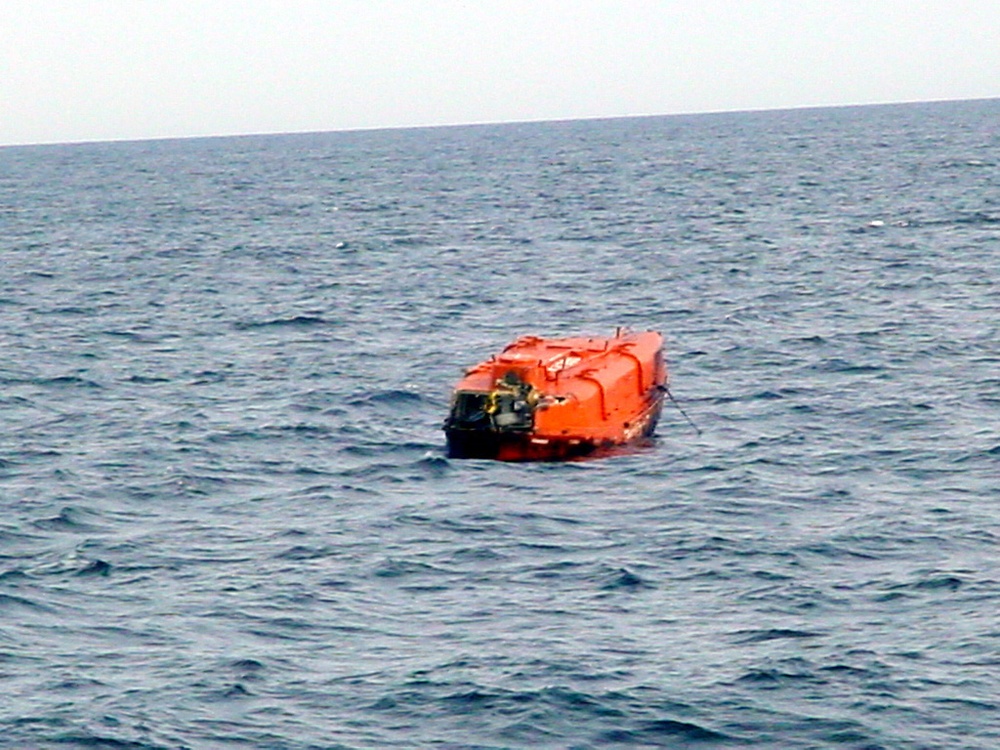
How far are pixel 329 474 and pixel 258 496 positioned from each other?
2403 mm

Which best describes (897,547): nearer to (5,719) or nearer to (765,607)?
(765,607)

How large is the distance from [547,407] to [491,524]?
5272 mm

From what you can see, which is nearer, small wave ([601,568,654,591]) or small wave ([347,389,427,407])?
small wave ([601,568,654,591])

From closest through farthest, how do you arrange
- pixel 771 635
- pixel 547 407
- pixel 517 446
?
pixel 771 635, pixel 547 407, pixel 517 446

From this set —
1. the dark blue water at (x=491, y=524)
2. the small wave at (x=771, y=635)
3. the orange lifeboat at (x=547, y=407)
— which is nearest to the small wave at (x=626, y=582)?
the dark blue water at (x=491, y=524)

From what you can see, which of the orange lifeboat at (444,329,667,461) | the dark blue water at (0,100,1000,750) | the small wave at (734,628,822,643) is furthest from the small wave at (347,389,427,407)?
the small wave at (734,628,822,643)

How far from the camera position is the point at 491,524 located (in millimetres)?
31562

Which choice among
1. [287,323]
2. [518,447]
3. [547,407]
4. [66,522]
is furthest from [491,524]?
[287,323]

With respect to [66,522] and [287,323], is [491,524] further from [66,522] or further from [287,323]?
[287,323]

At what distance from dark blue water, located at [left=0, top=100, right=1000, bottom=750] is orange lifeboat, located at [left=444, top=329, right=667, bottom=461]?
73 cm

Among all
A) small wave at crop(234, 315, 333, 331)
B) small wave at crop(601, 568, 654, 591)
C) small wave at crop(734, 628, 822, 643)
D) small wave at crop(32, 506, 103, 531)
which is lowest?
small wave at crop(734, 628, 822, 643)

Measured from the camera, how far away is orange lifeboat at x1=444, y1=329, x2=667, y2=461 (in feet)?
119

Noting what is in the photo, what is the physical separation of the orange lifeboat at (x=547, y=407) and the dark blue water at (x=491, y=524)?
0.73 metres

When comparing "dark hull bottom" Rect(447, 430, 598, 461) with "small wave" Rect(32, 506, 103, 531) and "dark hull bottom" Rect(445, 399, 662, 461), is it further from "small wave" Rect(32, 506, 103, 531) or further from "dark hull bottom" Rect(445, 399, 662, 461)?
"small wave" Rect(32, 506, 103, 531)
